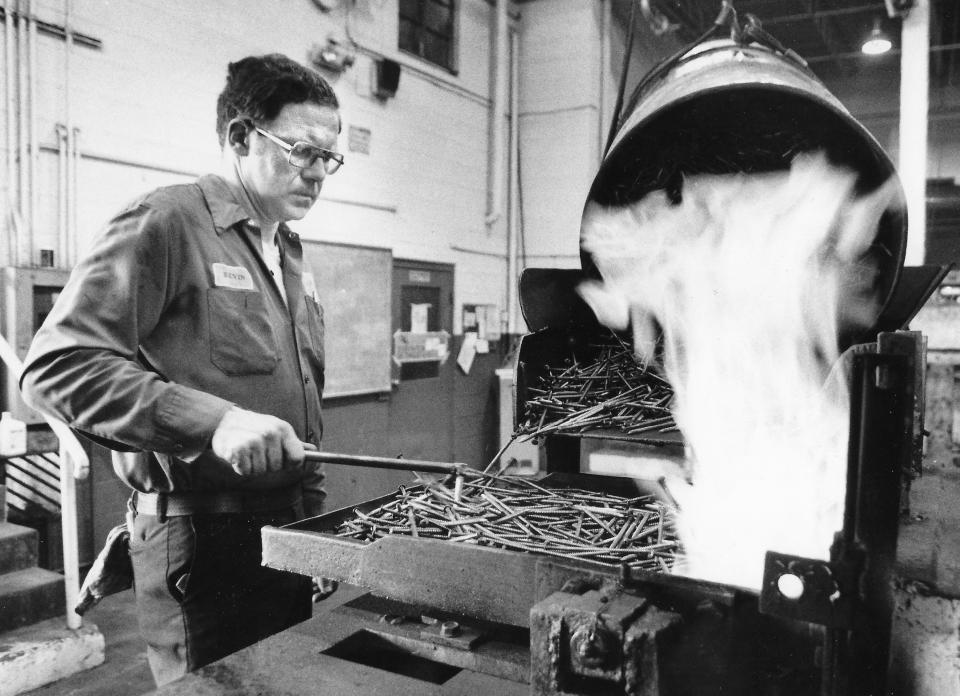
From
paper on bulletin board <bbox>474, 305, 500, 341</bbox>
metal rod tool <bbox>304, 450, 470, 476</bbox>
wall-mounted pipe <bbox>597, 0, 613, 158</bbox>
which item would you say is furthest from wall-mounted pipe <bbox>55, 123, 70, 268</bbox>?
wall-mounted pipe <bbox>597, 0, 613, 158</bbox>

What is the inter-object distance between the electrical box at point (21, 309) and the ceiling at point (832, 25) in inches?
231

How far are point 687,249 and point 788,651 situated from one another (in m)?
1.49

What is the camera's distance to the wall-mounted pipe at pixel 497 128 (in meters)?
7.41

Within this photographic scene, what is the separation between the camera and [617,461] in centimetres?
235

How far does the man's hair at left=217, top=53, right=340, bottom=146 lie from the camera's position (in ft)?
6.53

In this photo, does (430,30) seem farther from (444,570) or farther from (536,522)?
(444,570)

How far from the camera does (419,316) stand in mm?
6676

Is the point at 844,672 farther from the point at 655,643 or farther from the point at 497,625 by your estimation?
the point at 497,625

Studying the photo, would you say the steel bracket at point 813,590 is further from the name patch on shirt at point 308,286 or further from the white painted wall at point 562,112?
the white painted wall at point 562,112

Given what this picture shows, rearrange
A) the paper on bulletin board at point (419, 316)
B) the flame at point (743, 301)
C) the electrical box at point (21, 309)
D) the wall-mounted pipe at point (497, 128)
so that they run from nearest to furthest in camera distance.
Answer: the flame at point (743, 301) < the electrical box at point (21, 309) < the paper on bulletin board at point (419, 316) < the wall-mounted pipe at point (497, 128)

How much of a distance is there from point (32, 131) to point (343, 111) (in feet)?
8.18

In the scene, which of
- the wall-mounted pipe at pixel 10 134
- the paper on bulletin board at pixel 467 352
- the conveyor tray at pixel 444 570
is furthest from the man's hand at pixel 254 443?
the paper on bulletin board at pixel 467 352

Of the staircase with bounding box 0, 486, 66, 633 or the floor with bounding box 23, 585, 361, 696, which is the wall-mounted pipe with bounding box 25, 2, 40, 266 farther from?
the floor with bounding box 23, 585, 361, 696

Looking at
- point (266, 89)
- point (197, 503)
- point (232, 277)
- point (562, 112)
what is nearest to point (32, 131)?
point (266, 89)
